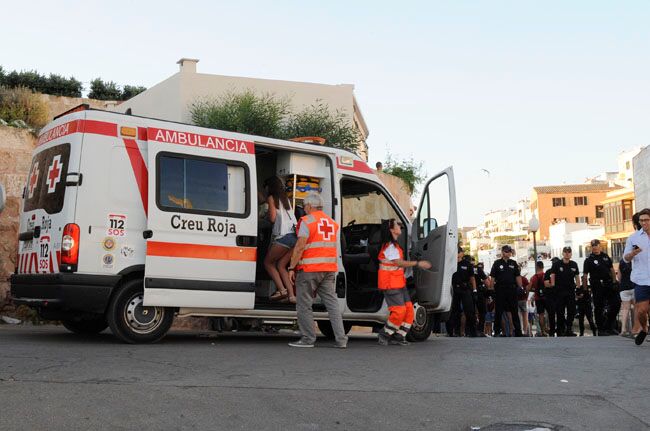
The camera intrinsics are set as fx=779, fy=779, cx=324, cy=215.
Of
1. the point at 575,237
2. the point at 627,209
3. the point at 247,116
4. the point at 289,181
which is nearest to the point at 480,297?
the point at 289,181

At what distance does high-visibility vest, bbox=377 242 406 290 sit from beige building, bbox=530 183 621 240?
9518cm

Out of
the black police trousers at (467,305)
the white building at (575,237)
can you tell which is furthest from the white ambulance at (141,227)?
the white building at (575,237)

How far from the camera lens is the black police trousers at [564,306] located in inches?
595

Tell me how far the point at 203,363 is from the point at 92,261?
1.87 metres

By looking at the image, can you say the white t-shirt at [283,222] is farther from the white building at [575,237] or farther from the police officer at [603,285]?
the white building at [575,237]

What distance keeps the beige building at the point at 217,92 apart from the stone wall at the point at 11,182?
607 inches

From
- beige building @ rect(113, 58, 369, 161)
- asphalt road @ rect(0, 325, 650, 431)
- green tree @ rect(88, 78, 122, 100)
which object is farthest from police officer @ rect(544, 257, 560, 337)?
green tree @ rect(88, 78, 122, 100)

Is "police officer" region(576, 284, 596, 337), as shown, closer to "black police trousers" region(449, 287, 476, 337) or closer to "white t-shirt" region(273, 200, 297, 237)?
"black police trousers" region(449, 287, 476, 337)

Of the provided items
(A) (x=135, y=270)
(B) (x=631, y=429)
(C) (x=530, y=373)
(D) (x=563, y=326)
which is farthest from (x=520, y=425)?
(D) (x=563, y=326)

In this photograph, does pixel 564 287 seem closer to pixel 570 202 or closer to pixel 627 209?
pixel 627 209

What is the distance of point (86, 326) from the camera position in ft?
32.0

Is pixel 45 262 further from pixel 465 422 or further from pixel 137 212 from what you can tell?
pixel 465 422

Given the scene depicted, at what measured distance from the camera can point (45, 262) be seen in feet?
26.8

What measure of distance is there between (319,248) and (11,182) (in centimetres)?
703
